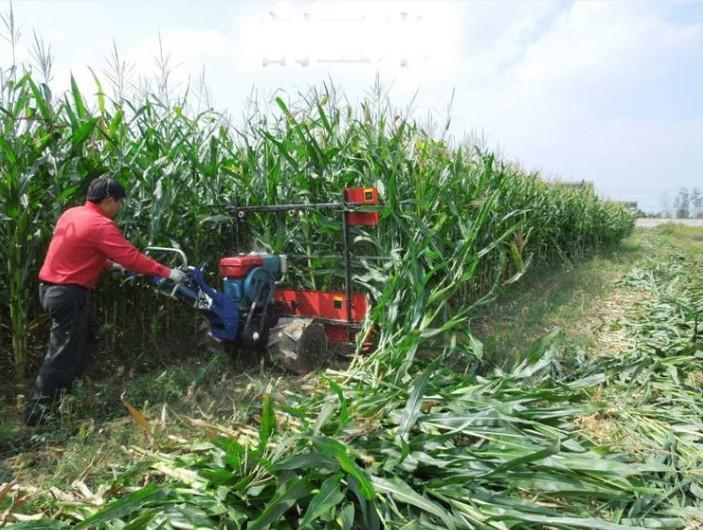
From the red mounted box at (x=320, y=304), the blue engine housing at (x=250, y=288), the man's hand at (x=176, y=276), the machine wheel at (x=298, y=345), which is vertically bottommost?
the machine wheel at (x=298, y=345)

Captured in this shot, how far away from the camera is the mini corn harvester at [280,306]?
375cm

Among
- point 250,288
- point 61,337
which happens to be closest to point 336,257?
point 250,288

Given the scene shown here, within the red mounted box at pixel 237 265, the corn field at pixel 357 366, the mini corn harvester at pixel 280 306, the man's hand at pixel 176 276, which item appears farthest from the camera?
the red mounted box at pixel 237 265

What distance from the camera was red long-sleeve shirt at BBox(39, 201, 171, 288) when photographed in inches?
127

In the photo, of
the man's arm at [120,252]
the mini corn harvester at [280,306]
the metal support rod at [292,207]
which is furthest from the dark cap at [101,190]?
the metal support rod at [292,207]

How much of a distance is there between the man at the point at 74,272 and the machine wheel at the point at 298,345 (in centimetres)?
88

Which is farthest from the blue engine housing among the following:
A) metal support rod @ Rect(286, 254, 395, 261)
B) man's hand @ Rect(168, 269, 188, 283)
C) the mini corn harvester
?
man's hand @ Rect(168, 269, 188, 283)

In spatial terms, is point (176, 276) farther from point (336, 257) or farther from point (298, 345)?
point (336, 257)

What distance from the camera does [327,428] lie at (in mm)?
2365

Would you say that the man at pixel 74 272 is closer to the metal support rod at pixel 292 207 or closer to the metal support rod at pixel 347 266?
the metal support rod at pixel 292 207

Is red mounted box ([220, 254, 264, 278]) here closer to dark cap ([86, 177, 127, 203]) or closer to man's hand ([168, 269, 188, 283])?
man's hand ([168, 269, 188, 283])

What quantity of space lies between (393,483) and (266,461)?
18.9 inches

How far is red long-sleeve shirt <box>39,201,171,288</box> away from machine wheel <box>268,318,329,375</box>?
0.96 metres

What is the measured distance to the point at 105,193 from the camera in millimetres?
3355
